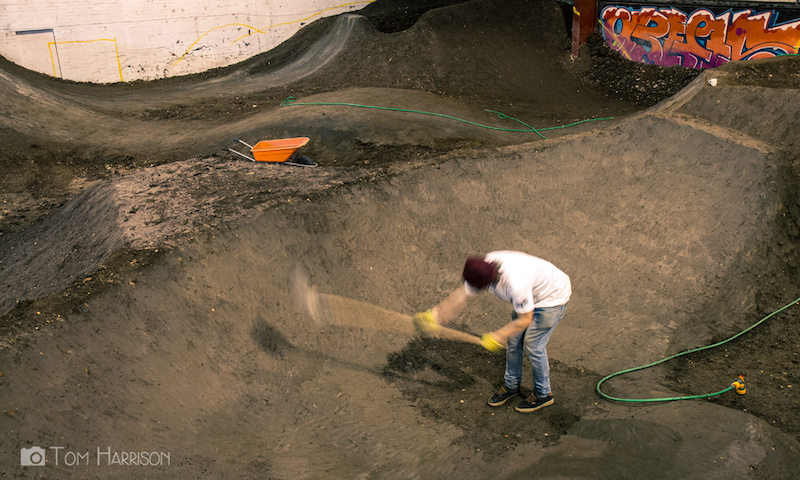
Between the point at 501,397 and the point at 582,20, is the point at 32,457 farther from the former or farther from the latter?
the point at 582,20

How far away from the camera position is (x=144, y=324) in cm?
514

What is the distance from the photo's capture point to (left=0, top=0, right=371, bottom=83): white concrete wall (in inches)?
595

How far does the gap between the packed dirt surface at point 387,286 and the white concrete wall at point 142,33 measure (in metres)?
5.04

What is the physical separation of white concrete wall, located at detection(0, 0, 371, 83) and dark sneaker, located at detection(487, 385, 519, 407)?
15.3 meters

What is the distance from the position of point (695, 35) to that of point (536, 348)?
40.6 ft

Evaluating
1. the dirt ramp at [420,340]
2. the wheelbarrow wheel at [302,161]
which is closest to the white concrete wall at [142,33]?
the wheelbarrow wheel at [302,161]

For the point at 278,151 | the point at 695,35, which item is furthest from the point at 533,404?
the point at 695,35

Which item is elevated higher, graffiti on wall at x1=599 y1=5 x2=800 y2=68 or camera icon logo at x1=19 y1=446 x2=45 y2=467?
graffiti on wall at x1=599 y1=5 x2=800 y2=68

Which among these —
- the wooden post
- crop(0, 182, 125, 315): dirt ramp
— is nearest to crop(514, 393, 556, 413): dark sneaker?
crop(0, 182, 125, 315): dirt ramp

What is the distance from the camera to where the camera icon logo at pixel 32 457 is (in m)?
4.03

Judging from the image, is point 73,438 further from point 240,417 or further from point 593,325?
point 593,325

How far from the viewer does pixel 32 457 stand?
4066mm

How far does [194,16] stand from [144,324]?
1435 centimetres

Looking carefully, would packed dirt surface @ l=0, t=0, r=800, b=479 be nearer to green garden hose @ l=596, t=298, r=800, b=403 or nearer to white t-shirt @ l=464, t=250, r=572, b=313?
green garden hose @ l=596, t=298, r=800, b=403
